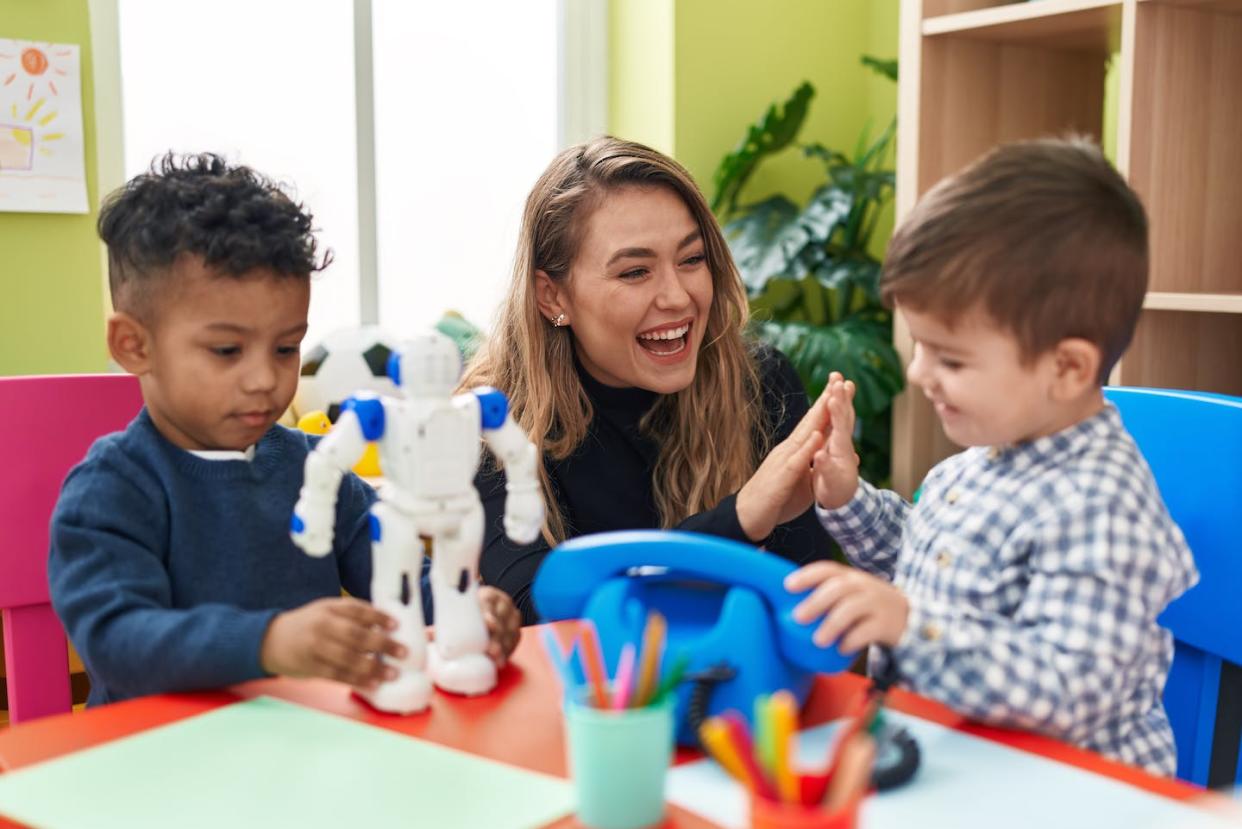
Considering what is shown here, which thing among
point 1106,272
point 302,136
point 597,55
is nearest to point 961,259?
point 1106,272

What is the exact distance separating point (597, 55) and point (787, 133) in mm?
560

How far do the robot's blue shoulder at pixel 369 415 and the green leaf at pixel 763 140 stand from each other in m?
2.03

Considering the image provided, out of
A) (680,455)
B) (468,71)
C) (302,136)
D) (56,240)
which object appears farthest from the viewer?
(468,71)

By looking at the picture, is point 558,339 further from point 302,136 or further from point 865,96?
point 865,96

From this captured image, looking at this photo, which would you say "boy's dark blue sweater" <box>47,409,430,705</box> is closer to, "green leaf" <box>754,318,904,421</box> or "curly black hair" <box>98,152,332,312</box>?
"curly black hair" <box>98,152,332,312</box>

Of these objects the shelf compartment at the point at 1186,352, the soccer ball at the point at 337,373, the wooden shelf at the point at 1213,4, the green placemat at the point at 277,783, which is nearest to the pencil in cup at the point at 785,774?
the green placemat at the point at 277,783

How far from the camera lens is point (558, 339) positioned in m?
1.55

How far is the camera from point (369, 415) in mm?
789

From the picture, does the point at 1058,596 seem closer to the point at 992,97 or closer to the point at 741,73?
the point at 992,97

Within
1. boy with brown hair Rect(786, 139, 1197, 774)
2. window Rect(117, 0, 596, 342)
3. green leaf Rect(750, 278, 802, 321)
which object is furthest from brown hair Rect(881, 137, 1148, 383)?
green leaf Rect(750, 278, 802, 321)

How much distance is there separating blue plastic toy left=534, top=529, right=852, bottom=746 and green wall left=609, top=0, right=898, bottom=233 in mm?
2220

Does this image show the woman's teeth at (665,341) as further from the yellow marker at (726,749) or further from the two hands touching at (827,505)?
the yellow marker at (726,749)

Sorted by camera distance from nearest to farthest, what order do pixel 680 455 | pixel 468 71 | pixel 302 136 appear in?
pixel 680 455 < pixel 302 136 < pixel 468 71

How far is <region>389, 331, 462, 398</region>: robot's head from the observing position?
78cm
